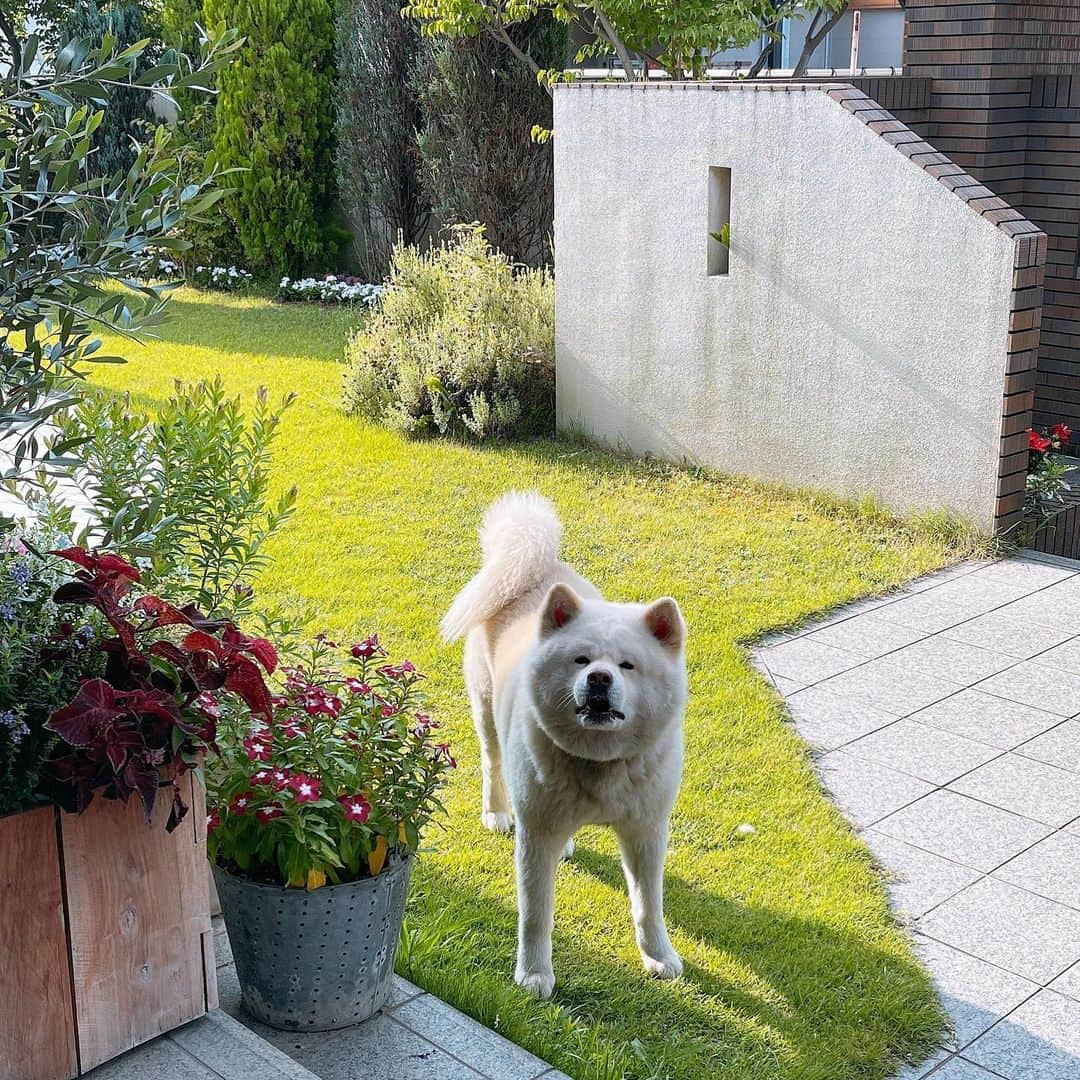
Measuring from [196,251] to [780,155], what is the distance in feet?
32.8

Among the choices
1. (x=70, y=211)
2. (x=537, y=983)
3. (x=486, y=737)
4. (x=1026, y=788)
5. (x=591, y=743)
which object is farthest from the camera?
(x=1026, y=788)

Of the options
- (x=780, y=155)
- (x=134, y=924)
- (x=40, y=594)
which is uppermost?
(x=780, y=155)

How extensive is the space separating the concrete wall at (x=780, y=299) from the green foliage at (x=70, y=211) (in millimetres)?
5715

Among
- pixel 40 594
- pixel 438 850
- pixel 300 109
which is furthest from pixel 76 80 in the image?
pixel 300 109

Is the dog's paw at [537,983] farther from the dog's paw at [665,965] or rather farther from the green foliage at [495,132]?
the green foliage at [495,132]

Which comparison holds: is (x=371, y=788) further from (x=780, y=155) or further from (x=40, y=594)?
(x=780, y=155)

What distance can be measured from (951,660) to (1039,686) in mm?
430

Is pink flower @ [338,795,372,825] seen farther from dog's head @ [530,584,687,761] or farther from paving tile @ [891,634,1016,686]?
paving tile @ [891,634,1016,686]

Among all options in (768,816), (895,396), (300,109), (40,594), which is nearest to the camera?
(40,594)

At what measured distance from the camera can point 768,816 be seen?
15.8 ft

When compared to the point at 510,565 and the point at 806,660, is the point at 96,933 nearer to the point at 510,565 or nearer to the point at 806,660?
the point at 510,565

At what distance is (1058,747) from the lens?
5.29 meters

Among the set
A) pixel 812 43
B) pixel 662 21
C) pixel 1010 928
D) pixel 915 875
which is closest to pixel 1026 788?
pixel 915 875

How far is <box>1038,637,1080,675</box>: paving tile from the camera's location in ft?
19.8
